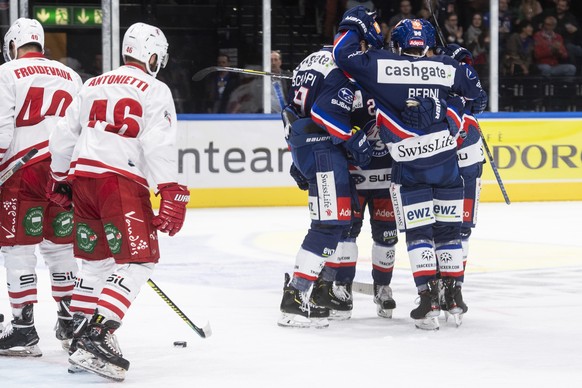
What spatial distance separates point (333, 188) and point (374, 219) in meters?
0.53

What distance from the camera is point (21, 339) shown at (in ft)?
17.1

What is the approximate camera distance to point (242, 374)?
188 inches

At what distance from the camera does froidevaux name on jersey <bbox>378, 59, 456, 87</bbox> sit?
568 cm

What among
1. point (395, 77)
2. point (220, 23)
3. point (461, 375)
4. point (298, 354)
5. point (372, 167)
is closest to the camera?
point (461, 375)

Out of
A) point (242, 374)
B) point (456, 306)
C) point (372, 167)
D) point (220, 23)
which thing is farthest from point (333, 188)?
point (220, 23)

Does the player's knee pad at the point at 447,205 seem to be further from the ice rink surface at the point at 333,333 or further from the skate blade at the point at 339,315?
the skate blade at the point at 339,315

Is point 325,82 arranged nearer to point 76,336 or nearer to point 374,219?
point 374,219

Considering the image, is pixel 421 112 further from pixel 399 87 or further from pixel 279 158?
pixel 279 158

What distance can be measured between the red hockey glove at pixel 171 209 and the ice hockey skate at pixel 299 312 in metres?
1.26

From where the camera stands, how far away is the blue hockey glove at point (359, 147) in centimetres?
568

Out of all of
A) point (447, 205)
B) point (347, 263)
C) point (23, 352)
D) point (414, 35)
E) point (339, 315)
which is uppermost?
point (414, 35)

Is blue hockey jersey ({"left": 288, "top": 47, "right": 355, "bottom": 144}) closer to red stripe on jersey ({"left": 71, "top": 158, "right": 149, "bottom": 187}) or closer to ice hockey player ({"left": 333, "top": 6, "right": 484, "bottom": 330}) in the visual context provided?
ice hockey player ({"left": 333, "top": 6, "right": 484, "bottom": 330})

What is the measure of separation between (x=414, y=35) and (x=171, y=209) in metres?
1.61

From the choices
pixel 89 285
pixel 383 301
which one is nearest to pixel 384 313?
pixel 383 301
